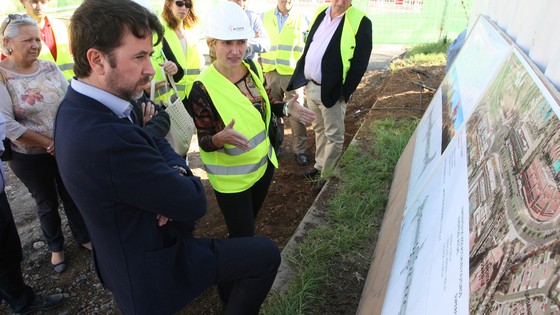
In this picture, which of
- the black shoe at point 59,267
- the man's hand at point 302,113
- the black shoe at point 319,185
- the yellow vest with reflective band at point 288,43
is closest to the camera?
the man's hand at point 302,113

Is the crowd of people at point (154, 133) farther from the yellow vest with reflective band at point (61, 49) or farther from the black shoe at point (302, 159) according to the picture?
the black shoe at point (302, 159)

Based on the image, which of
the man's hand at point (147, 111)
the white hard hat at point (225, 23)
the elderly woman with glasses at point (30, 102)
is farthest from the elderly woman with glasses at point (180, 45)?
the man's hand at point (147, 111)

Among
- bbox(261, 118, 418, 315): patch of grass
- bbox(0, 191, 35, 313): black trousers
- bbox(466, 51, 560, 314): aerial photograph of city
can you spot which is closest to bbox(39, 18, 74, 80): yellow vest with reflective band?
bbox(0, 191, 35, 313): black trousers

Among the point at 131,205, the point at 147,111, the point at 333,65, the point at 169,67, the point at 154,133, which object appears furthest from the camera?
the point at 333,65

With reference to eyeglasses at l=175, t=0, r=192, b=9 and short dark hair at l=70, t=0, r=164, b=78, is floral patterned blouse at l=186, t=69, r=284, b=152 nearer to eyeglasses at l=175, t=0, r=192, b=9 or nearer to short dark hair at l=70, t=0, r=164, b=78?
short dark hair at l=70, t=0, r=164, b=78

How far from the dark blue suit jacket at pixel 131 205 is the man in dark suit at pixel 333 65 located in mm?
2320

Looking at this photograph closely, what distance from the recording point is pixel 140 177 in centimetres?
134

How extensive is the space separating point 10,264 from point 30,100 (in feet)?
3.80

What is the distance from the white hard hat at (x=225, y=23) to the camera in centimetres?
231

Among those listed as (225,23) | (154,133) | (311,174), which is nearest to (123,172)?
(154,133)

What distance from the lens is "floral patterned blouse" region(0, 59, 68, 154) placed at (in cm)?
257

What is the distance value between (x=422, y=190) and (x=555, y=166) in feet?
3.74

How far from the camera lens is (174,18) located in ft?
12.3

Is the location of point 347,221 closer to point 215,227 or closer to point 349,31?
point 215,227
